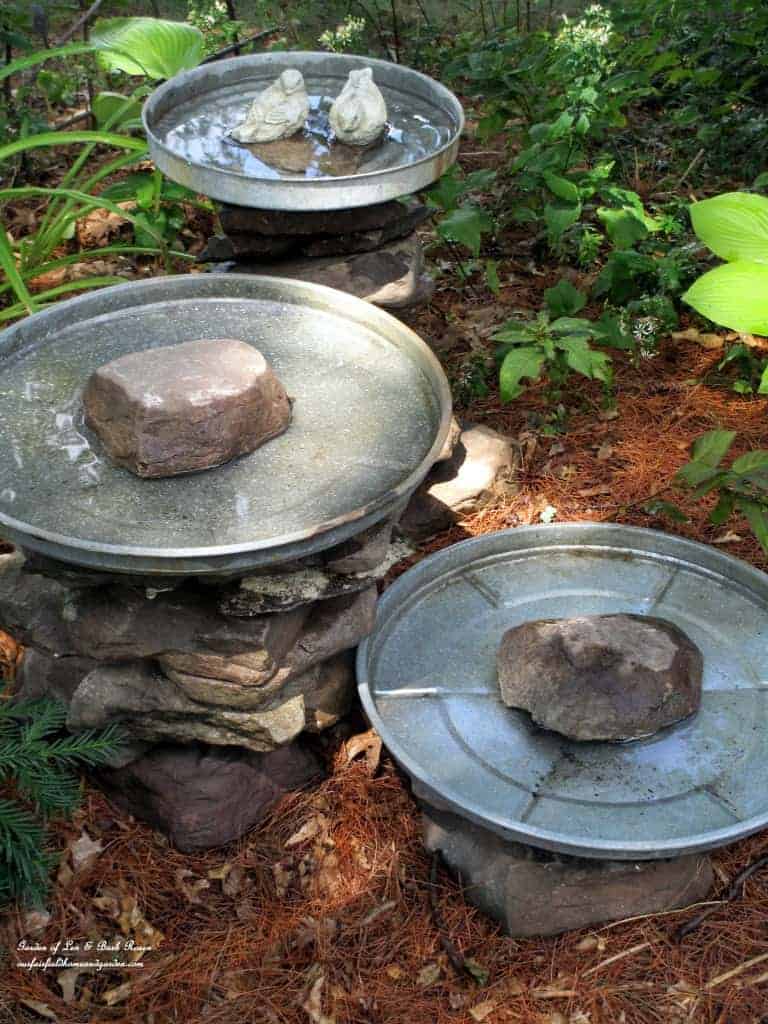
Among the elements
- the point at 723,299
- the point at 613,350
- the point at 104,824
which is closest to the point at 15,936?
the point at 104,824

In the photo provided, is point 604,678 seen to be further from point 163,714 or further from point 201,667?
point 163,714

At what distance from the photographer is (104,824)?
2.43 meters

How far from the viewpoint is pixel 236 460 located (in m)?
2.24

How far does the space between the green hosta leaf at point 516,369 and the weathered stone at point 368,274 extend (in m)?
0.42

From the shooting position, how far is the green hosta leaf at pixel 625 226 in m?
3.63

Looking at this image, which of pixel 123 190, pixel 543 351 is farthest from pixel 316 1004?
pixel 123 190

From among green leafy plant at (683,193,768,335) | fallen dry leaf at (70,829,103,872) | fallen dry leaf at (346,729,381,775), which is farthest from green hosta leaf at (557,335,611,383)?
fallen dry leaf at (70,829,103,872)

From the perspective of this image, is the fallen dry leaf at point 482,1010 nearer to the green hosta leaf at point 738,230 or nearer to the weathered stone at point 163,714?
the weathered stone at point 163,714

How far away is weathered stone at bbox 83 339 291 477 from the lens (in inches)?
83.2

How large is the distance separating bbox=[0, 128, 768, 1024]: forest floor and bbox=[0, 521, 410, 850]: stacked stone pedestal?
10cm

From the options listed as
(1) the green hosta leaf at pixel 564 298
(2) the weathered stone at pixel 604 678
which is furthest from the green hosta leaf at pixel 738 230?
(1) the green hosta leaf at pixel 564 298

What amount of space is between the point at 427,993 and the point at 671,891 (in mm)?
570

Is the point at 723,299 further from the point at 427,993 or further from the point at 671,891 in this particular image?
the point at 427,993

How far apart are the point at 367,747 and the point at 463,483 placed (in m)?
0.97
